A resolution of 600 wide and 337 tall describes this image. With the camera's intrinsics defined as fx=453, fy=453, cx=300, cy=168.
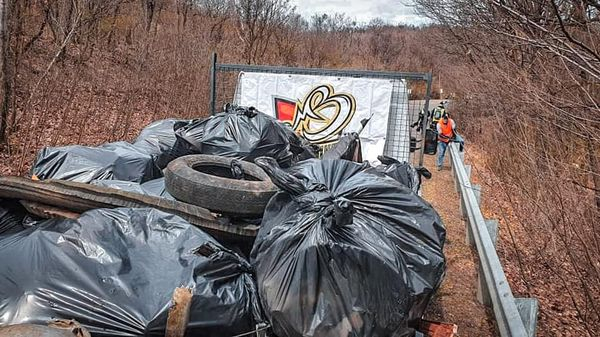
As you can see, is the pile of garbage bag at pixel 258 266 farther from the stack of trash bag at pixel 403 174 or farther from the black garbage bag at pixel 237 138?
the black garbage bag at pixel 237 138

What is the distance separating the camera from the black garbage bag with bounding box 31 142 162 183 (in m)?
3.82

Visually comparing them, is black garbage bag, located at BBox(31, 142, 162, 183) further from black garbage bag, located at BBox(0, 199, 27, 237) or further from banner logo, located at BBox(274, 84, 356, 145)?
banner logo, located at BBox(274, 84, 356, 145)

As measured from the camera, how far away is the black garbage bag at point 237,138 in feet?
14.6

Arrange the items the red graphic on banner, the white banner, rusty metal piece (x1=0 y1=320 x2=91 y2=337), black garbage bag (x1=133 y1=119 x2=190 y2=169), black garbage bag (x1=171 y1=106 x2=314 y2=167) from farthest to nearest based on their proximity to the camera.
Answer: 1. the red graphic on banner
2. the white banner
3. black garbage bag (x1=133 y1=119 x2=190 y2=169)
4. black garbage bag (x1=171 y1=106 x2=314 y2=167)
5. rusty metal piece (x1=0 y1=320 x2=91 y2=337)

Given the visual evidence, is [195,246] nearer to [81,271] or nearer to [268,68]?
[81,271]

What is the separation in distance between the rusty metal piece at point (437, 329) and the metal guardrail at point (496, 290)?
0.39 m

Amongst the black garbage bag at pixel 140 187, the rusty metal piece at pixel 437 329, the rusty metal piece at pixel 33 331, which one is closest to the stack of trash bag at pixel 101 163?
the black garbage bag at pixel 140 187

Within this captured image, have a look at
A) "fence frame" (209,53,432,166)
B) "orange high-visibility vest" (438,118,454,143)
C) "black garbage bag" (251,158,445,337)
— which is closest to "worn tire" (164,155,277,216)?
"black garbage bag" (251,158,445,337)

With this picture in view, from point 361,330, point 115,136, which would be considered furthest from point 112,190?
point 115,136

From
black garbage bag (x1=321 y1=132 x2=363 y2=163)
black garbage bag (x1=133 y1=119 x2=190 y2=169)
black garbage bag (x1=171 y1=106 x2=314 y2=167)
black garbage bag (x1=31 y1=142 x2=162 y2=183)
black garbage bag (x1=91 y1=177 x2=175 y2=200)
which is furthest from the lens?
black garbage bag (x1=321 y1=132 x2=363 y2=163)

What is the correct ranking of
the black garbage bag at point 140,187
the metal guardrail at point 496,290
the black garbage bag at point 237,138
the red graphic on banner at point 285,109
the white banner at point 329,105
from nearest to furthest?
the metal guardrail at point 496,290, the black garbage bag at point 140,187, the black garbage bag at point 237,138, the white banner at point 329,105, the red graphic on banner at point 285,109

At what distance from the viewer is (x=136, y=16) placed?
17.9 metres

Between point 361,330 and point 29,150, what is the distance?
6.58 m

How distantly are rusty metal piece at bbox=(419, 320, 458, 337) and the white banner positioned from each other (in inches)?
171
